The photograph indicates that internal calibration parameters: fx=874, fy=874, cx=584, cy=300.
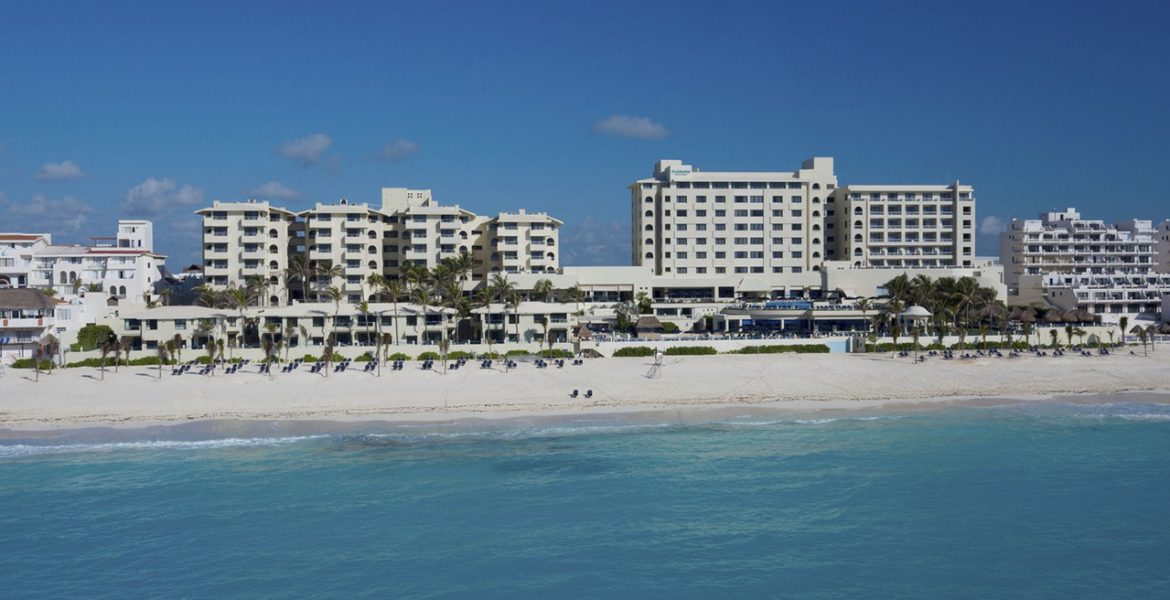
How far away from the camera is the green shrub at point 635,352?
5959 centimetres

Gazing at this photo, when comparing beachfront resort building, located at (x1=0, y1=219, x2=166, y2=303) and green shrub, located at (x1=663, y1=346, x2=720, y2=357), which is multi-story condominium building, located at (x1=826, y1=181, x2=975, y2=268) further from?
beachfront resort building, located at (x1=0, y1=219, x2=166, y2=303)

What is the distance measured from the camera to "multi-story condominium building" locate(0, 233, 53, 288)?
266ft

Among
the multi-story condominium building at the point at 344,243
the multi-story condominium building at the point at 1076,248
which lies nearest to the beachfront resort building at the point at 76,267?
the multi-story condominium building at the point at 344,243

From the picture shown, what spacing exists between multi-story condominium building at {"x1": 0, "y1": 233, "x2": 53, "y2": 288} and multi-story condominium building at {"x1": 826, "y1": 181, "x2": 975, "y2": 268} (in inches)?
3315

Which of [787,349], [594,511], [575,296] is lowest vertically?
[594,511]

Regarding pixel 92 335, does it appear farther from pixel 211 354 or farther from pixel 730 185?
pixel 730 185

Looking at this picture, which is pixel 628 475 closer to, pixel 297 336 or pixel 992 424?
pixel 992 424

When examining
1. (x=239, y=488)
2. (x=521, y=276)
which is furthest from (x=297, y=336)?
(x=239, y=488)

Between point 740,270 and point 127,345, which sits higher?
point 740,270

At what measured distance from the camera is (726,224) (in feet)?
319

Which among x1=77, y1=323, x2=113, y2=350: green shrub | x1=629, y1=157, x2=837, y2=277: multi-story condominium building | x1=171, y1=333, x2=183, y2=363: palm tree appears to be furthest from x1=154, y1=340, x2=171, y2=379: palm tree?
x1=629, y1=157, x2=837, y2=277: multi-story condominium building

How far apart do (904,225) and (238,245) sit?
7225cm

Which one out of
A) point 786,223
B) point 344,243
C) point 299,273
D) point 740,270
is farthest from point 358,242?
point 786,223

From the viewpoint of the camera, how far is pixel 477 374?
52.7 meters
